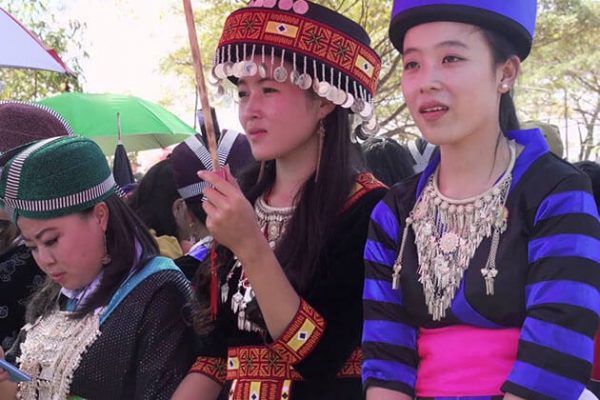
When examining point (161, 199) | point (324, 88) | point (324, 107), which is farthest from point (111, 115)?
point (324, 88)

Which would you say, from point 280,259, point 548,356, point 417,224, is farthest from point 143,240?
point 548,356

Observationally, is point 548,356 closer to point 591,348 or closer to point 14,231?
point 591,348

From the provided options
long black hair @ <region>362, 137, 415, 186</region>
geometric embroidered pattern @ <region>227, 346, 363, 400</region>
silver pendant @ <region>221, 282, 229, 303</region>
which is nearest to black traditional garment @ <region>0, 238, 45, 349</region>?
silver pendant @ <region>221, 282, 229, 303</region>

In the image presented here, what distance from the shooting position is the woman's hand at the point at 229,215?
199cm

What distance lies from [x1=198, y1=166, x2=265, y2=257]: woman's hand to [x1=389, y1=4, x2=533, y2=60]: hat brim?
23.1 inches

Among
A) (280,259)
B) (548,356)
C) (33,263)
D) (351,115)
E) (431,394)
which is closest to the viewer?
(548,356)

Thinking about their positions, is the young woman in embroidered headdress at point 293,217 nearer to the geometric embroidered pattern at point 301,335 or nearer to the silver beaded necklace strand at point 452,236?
the geometric embroidered pattern at point 301,335

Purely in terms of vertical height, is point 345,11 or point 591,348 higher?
point 345,11

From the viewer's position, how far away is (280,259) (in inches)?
87.0

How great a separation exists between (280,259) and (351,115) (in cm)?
53

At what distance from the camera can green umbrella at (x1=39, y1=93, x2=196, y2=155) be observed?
6.33 meters

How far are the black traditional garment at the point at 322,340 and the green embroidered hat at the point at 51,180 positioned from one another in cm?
59

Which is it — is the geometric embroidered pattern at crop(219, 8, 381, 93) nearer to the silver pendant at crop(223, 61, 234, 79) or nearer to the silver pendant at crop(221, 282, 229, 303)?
the silver pendant at crop(223, 61, 234, 79)

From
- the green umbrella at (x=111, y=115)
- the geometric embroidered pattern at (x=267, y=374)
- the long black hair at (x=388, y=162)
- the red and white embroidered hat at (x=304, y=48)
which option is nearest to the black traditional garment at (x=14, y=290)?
the geometric embroidered pattern at (x=267, y=374)
